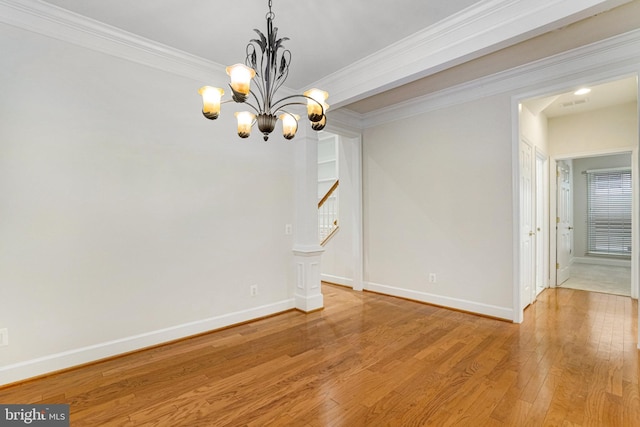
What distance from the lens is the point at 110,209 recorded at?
8.84ft

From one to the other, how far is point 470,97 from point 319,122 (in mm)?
2662

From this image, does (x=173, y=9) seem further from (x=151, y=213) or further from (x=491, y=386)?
(x=491, y=386)

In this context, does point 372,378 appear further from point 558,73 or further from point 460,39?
point 558,73

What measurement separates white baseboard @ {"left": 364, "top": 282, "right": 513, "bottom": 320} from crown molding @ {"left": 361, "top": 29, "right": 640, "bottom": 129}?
8.10 feet

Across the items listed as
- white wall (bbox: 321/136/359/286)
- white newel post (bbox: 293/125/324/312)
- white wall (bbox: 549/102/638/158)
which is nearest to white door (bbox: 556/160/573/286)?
white wall (bbox: 549/102/638/158)

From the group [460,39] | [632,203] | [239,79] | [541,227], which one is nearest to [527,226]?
[541,227]

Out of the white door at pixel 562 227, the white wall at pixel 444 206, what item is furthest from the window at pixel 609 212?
the white wall at pixel 444 206

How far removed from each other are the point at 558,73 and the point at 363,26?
2.21 metres

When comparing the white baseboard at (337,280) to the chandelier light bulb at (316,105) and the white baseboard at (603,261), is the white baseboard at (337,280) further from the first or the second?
the white baseboard at (603,261)

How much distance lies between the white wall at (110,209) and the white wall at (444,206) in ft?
6.71

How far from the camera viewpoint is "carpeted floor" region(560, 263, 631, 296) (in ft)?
16.0

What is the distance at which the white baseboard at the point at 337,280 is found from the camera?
17.4 ft

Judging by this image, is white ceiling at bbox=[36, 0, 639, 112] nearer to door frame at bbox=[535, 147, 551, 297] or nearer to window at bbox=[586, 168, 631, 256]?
door frame at bbox=[535, 147, 551, 297]

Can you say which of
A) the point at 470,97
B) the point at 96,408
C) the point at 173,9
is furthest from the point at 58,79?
the point at 470,97
